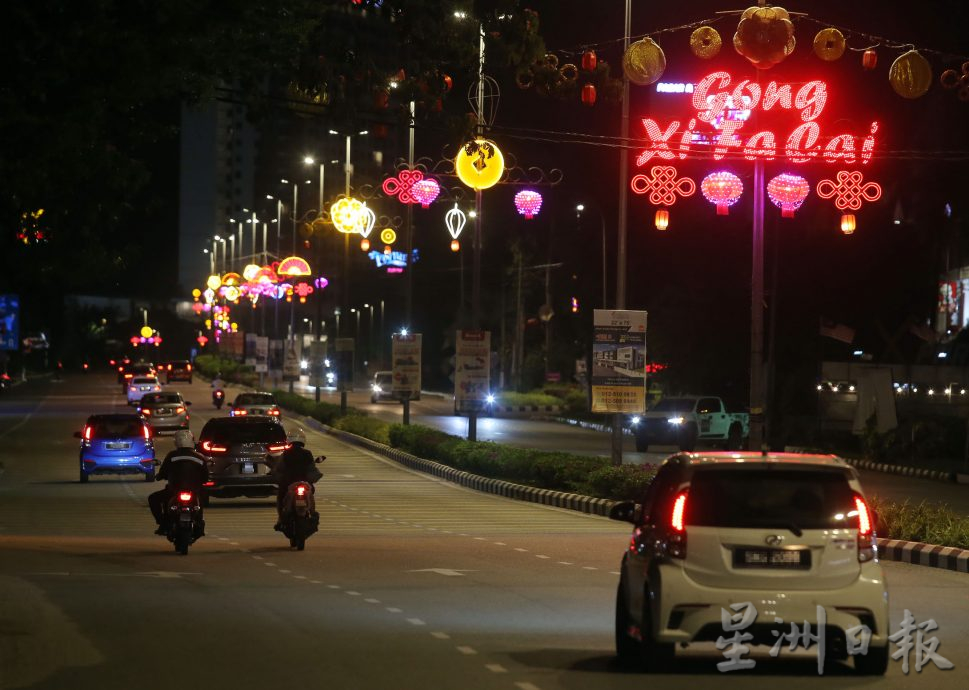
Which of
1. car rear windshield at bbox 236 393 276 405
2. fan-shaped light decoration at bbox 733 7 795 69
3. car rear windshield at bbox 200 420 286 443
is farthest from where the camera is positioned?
car rear windshield at bbox 236 393 276 405

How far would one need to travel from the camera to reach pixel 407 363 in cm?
4509

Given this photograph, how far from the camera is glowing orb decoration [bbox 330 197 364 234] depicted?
1687 inches

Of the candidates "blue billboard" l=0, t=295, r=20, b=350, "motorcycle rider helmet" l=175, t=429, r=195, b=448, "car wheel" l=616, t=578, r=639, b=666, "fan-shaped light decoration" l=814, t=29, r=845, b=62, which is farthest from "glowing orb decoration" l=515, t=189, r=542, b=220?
"blue billboard" l=0, t=295, r=20, b=350

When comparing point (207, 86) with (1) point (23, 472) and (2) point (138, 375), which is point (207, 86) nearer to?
(1) point (23, 472)

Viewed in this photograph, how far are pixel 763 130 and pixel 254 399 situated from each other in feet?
98.1

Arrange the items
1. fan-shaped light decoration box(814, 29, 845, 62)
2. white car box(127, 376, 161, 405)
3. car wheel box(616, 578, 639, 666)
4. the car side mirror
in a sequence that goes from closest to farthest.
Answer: car wheel box(616, 578, 639, 666), the car side mirror, fan-shaped light decoration box(814, 29, 845, 62), white car box(127, 376, 161, 405)

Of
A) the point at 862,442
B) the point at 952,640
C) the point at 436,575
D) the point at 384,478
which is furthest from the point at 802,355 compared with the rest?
the point at 952,640

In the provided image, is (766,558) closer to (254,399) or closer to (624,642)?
(624,642)

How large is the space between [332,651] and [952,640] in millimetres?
5024

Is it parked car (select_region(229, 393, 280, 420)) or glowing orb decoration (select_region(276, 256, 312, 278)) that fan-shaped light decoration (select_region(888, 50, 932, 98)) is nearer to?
parked car (select_region(229, 393, 280, 420))

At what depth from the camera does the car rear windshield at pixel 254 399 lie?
5747cm

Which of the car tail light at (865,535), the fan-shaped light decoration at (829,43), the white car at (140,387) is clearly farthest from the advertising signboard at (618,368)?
the white car at (140,387)

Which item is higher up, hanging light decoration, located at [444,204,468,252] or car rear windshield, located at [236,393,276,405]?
hanging light decoration, located at [444,204,468,252]

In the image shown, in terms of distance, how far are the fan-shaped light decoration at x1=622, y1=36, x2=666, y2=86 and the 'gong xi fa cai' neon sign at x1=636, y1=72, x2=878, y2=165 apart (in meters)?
7.52
